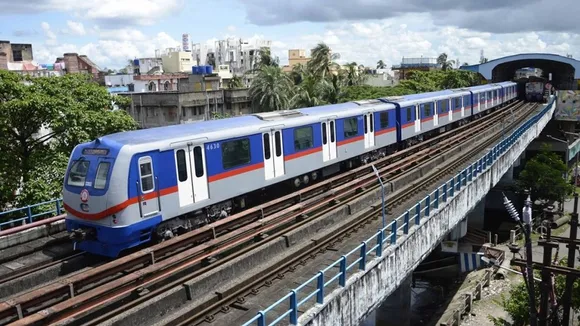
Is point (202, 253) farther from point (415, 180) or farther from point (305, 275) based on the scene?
point (415, 180)

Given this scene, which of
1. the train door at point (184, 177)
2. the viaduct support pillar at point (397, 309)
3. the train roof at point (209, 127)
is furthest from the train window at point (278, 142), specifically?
the viaduct support pillar at point (397, 309)

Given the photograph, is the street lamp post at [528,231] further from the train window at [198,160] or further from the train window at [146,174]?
the train window at [146,174]

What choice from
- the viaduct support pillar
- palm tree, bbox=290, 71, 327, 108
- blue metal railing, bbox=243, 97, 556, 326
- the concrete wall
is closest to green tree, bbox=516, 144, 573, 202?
blue metal railing, bbox=243, 97, 556, 326

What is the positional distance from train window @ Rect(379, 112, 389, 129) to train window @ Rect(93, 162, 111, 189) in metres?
13.8

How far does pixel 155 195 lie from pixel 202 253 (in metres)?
1.72

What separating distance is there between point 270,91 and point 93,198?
98.4ft

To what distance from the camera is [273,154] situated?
1539 centimetres

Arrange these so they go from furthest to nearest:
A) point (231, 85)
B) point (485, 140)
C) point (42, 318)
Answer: point (231, 85), point (485, 140), point (42, 318)

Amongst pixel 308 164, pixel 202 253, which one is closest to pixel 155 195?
pixel 202 253

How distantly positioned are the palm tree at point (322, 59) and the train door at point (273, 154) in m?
39.4

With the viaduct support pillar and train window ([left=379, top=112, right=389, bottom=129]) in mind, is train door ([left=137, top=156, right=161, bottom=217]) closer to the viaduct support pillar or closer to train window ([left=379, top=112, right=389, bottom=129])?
the viaduct support pillar

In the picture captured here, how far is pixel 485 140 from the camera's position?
98.0 ft

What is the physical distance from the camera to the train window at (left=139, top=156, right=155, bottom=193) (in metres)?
11.1

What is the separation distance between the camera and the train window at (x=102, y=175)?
35.8ft
